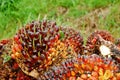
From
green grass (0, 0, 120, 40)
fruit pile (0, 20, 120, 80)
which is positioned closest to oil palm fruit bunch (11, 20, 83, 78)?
fruit pile (0, 20, 120, 80)

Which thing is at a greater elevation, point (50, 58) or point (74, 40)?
point (74, 40)

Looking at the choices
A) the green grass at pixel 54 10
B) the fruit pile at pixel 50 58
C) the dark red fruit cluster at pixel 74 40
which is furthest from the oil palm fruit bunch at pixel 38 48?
the green grass at pixel 54 10

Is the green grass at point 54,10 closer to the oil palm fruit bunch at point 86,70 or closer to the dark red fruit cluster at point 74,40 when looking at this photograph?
the dark red fruit cluster at point 74,40

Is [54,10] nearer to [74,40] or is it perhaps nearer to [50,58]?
[74,40]

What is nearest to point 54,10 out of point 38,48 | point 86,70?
point 38,48

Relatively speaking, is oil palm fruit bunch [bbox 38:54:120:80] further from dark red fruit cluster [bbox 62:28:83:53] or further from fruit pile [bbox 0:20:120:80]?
dark red fruit cluster [bbox 62:28:83:53]

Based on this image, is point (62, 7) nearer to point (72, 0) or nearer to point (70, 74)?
point (72, 0)
